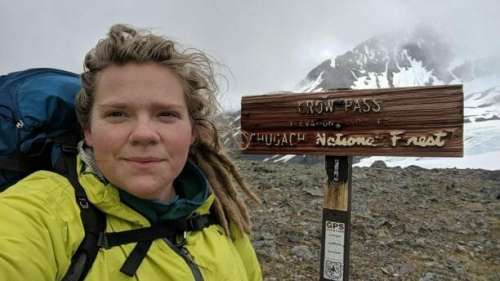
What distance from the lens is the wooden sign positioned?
3.39m

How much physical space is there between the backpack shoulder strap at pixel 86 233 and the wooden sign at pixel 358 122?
2.58m

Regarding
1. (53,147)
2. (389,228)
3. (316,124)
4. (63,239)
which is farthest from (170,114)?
(389,228)

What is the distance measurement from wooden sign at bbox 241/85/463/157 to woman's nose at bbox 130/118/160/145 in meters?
2.39

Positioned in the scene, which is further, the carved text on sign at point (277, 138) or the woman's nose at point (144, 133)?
the carved text on sign at point (277, 138)

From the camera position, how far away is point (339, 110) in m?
3.89

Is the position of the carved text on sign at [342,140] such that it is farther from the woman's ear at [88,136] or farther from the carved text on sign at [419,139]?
the woman's ear at [88,136]

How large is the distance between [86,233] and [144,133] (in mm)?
373

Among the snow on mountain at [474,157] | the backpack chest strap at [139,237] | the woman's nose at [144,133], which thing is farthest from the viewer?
the snow on mountain at [474,157]

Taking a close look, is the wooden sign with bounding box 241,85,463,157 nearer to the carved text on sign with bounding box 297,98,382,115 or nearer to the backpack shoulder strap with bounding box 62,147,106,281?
the carved text on sign with bounding box 297,98,382,115

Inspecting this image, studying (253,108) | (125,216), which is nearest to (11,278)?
(125,216)

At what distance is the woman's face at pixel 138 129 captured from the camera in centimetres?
159

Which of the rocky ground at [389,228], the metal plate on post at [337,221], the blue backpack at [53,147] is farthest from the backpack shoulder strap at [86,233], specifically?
the rocky ground at [389,228]

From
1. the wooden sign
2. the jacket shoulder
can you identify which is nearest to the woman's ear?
the jacket shoulder

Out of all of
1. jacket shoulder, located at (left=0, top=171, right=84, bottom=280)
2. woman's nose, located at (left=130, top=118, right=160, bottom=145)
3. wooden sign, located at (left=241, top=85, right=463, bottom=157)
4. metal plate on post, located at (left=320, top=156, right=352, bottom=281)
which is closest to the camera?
jacket shoulder, located at (left=0, top=171, right=84, bottom=280)
